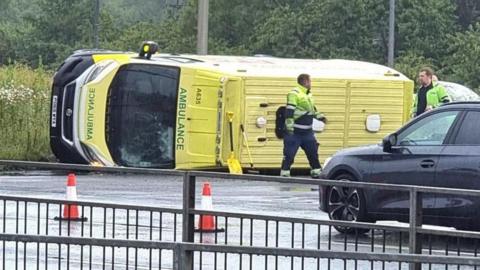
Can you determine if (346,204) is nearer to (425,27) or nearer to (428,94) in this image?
(428,94)

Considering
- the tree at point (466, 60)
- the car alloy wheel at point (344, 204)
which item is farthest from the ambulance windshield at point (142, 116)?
the tree at point (466, 60)

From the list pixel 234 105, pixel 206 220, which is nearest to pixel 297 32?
pixel 234 105

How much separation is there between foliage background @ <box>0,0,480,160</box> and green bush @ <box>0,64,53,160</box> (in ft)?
44.7

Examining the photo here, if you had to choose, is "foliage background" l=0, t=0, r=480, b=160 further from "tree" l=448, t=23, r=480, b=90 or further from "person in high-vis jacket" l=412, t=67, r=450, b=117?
"person in high-vis jacket" l=412, t=67, r=450, b=117

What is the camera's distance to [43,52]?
224 ft

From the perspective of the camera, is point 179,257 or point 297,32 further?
point 297,32

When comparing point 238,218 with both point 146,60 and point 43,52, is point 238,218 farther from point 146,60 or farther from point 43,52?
point 43,52

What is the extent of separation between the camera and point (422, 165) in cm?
1335

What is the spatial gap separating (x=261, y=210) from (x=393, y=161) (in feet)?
8.40

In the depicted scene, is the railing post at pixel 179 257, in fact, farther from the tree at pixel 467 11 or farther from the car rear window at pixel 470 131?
the tree at pixel 467 11

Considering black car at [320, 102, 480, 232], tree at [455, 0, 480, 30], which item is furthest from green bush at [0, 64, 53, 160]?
tree at [455, 0, 480, 30]

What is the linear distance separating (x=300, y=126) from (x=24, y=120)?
24.3 feet

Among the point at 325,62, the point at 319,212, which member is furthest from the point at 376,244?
the point at 325,62

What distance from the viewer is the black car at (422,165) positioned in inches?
501
